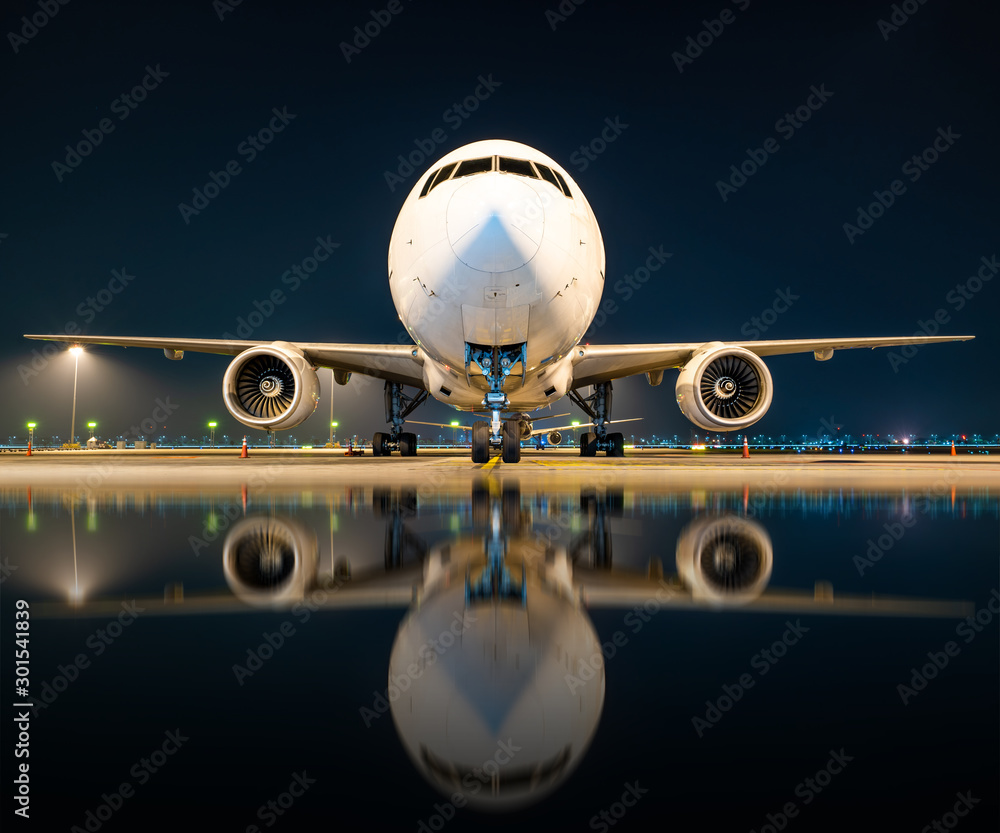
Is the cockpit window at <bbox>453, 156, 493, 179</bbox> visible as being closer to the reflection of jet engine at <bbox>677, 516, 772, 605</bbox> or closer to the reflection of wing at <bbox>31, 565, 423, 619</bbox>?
the reflection of jet engine at <bbox>677, 516, 772, 605</bbox>

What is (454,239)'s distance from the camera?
23.4ft

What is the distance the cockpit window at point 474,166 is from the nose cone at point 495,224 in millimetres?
382

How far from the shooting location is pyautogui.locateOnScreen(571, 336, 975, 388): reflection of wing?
44.0 ft

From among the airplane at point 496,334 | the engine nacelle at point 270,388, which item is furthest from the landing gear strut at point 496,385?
the engine nacelle at point 270,388

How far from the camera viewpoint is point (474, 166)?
7.76 meters

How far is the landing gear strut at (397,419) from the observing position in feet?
50.9

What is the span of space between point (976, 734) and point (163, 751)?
146 centimetres

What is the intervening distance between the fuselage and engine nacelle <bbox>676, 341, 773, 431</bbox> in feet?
12.4

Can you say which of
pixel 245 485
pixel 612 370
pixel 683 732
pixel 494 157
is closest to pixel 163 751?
pixel 683 732

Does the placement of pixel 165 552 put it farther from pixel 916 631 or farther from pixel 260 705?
pixel 916 631

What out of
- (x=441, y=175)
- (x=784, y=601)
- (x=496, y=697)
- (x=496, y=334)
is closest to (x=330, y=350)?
(x=496, y=334)

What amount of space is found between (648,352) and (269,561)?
11896 millimetres

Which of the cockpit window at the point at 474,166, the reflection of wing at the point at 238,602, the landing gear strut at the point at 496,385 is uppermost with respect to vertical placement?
the cockpit window at the point at 474,166

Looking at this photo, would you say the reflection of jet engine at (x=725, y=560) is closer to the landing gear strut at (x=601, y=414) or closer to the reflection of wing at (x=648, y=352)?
the reflection of wing at (x=648, y=352)
